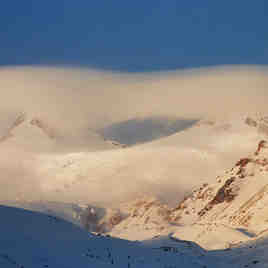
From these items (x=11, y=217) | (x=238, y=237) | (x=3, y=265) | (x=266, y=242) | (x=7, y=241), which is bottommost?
(x=3, y=265)

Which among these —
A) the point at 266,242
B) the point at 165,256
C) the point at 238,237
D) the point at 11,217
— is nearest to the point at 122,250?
the point at 165,256

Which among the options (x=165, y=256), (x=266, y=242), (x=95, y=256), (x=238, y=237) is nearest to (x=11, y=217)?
(x=95, y=256)

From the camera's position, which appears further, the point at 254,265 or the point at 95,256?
the point at 254,265

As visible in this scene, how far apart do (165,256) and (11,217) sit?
1165cm

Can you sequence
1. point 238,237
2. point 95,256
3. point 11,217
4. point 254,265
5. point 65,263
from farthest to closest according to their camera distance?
point 238,237, point 254,265, point 11,217, point 95,256, point 65,263

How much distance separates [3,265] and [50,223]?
46.1 feet

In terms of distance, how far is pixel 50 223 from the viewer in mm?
49781

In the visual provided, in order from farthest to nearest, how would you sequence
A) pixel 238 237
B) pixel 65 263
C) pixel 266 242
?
pixel 238 237, pixel 266 242, pixel 65 263

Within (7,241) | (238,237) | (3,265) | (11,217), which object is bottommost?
(3,265)

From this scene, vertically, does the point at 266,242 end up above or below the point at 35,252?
above

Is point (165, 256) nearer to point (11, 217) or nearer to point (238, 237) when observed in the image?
point (11, 217)

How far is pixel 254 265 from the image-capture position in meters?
60.3

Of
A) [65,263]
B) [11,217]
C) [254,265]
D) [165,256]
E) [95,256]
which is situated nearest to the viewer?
A: [65,263]

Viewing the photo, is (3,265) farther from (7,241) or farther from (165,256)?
(165,256)
